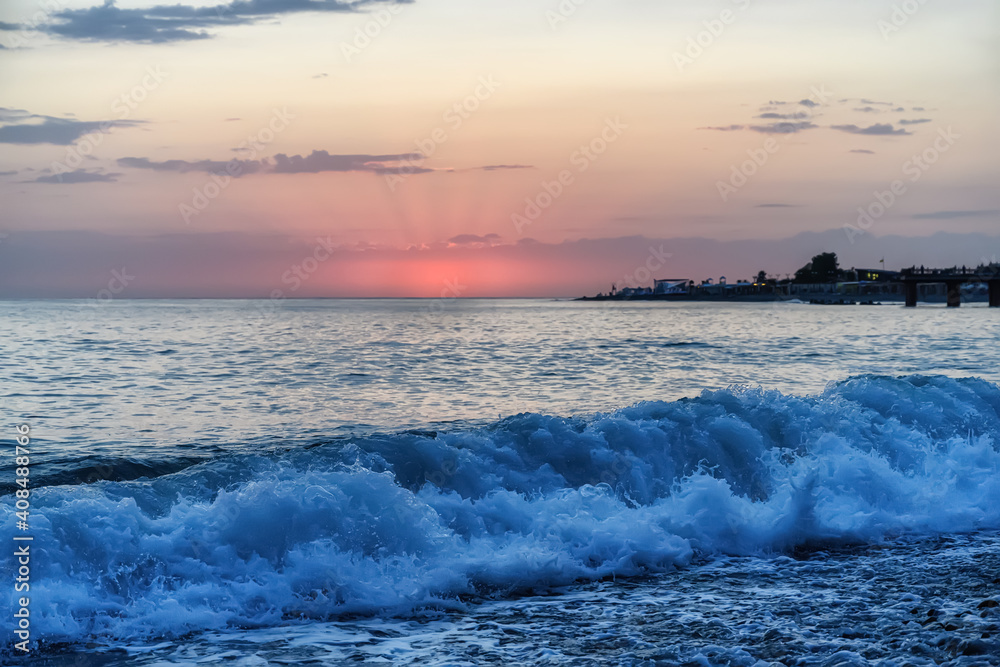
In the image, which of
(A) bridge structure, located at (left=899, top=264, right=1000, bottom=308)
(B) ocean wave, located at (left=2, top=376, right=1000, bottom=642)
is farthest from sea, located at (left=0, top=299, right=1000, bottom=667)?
(A) bridge structure, located at (left=899, top=264, right=1000, bottom=308)

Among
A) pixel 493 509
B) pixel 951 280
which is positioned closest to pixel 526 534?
pixel 493 509

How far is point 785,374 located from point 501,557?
2121cm

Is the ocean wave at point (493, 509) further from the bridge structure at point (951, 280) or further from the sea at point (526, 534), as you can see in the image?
the bridge structure at point (951, 280)

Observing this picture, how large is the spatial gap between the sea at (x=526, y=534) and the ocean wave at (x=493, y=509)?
26mm

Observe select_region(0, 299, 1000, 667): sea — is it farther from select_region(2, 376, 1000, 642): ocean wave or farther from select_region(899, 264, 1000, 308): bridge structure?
select_region(899, 264, 1000, 308): bridge structure

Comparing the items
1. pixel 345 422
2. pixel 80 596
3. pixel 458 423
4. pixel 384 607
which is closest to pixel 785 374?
pixel 458 423

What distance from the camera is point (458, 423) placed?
15883 millimetres

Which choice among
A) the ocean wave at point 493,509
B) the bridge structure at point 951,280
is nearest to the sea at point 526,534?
the ocean wave at point 493,509

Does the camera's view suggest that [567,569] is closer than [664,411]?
Yes

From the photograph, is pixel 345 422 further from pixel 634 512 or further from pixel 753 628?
pixel 753 628

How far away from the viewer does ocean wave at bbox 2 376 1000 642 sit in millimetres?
6895

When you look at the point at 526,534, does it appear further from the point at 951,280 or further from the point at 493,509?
the point at 951,280

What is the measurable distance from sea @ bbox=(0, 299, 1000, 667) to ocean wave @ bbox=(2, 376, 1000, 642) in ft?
0.09

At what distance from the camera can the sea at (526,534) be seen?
19.8ft
